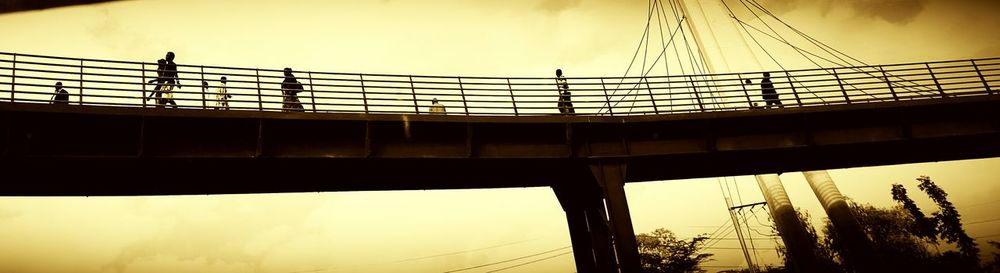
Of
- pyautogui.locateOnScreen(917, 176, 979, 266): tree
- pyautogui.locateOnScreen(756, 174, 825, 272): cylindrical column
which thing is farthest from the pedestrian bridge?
pyautogui.locateOnScreen(917, 176, 979, 266): tree

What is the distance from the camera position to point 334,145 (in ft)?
34.7

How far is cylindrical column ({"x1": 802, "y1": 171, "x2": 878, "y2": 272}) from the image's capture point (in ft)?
77.7

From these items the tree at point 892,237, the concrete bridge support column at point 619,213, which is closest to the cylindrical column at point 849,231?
the tree at point 892,237

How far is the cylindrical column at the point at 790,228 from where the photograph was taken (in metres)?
Result: 23.7

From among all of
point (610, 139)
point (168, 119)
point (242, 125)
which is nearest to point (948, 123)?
point (610, 139)

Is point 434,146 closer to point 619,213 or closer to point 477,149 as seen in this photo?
point 477,149

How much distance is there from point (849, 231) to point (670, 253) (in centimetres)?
2916

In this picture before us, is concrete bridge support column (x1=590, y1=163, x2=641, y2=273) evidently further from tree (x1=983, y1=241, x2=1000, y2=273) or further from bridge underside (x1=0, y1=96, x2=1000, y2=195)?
tree (x1=983, y1=241, x2=1000, y2=273)

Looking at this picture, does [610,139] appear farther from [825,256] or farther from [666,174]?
[825,256]

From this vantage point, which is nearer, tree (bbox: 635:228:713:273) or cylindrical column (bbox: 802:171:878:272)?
cylindrical column (bbox: 802:171:878:272)

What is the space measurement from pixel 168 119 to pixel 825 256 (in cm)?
5488

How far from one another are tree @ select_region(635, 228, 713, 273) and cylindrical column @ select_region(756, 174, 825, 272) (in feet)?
80.5

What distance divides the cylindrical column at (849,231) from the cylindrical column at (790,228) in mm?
1481

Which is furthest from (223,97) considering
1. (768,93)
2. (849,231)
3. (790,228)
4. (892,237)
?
(892,237)
